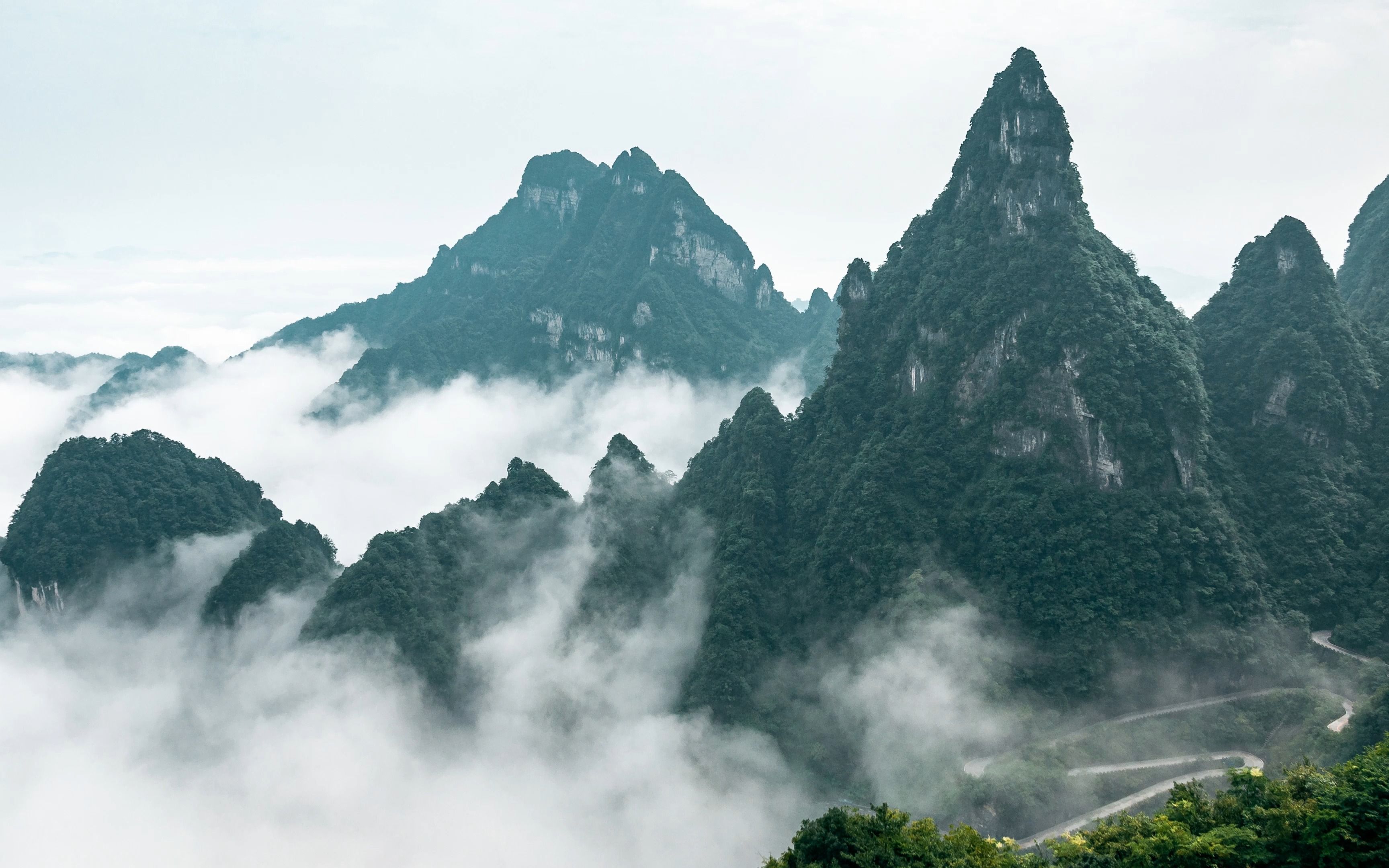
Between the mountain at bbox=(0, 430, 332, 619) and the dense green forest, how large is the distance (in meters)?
61.9

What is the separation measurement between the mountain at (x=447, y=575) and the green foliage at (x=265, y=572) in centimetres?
429

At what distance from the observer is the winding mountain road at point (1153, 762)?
190 ft

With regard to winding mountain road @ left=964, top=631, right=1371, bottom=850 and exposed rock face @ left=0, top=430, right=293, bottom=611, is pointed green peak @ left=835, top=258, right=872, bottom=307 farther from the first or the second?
exposed rock face @ left=0, top=430, right=293, bottom=611

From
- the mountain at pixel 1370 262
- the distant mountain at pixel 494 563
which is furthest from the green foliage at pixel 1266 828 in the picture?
the mountain at pixel 1370 262

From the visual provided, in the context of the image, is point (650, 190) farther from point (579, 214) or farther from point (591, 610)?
point (591, 610)

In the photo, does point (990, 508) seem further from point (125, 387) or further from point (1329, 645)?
point (125, 387)

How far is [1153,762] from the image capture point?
60969mm

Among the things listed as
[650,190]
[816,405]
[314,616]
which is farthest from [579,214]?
[314,616]

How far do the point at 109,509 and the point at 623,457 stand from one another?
155 ft

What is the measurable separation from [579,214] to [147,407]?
90.7 meters

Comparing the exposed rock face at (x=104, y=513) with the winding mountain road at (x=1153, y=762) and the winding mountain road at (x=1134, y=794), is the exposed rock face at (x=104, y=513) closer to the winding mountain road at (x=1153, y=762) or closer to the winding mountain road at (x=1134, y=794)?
Result: the winding mountain road at (x=1153, y=762)

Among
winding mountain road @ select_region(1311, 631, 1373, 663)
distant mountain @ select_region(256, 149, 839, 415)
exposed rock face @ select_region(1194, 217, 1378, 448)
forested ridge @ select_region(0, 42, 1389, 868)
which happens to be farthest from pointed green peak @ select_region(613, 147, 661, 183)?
winding mountain road @ select_region(1311, 631, 1373, 663)

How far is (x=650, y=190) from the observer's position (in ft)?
597

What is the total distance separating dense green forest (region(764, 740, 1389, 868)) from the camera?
101 feet
